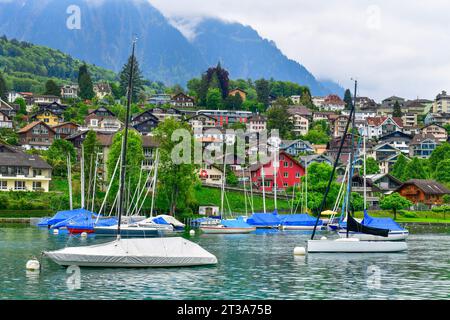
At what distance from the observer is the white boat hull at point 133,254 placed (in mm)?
47312

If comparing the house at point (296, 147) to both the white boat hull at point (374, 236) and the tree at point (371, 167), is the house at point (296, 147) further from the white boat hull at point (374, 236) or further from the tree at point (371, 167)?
the white boat hull at point (374, 236)

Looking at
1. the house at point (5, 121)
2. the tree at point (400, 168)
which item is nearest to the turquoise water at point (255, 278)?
the tree at point (400, 168)

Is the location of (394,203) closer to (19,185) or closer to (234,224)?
(234,224)

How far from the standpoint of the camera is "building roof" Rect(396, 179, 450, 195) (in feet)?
428

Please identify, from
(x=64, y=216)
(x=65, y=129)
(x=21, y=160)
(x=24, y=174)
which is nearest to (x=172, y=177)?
(x=64, y=216)

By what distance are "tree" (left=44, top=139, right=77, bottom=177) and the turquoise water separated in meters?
63.8

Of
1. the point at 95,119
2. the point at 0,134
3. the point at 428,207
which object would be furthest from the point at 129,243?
the point at 95,119

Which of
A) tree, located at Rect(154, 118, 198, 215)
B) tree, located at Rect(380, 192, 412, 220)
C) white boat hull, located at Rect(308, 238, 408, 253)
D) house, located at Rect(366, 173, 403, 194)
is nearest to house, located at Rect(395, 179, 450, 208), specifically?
house, located at Rect(366, 173, 403, 194)

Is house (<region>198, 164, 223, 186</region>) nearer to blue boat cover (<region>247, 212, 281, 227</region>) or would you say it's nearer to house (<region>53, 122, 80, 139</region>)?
blue boat cover (<region>247, 212, 281, 227</region>)

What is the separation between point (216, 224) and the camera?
302 feet

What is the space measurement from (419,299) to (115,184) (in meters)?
72.6

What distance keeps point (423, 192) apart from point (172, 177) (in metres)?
46.9
